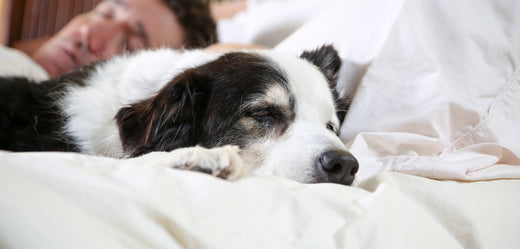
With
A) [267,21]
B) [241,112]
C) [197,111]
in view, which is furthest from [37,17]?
[241,112]

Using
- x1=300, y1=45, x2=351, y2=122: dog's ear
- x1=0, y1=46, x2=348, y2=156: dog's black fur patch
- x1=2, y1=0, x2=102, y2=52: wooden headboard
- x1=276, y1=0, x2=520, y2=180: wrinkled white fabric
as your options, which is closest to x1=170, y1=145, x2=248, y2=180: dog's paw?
x1=0, y1=46, x2=348, y2=156: dog's black fur patch

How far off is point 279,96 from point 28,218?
91 cm

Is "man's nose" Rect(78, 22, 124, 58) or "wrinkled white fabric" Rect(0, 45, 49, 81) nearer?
"wrinkled white fabric" Rect(0, 45, 49, 81)

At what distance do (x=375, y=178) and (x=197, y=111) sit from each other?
0.67 meters

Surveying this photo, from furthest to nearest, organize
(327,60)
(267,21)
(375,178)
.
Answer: (267,21), (327,60), (375,178)

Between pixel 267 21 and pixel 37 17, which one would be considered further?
pixel 37 17

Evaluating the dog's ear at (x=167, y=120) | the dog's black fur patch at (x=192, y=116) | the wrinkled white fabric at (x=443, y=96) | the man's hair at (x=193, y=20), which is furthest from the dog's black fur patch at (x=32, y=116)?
the man's hair at (x=193, y=20)

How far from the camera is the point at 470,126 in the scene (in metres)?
1.33

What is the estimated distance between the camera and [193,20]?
123 inches

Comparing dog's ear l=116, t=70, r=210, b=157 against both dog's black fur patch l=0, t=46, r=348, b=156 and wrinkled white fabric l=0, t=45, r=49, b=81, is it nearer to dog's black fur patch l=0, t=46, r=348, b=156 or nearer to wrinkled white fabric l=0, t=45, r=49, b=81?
dog's black fur patch l=0, t=46, r=348, b=156

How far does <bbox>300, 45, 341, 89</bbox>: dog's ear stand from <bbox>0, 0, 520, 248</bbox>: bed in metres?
0.05

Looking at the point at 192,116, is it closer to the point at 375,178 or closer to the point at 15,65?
the point at 375,178

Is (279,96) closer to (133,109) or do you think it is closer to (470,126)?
(133,109)

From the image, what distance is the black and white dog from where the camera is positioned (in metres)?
1.24
